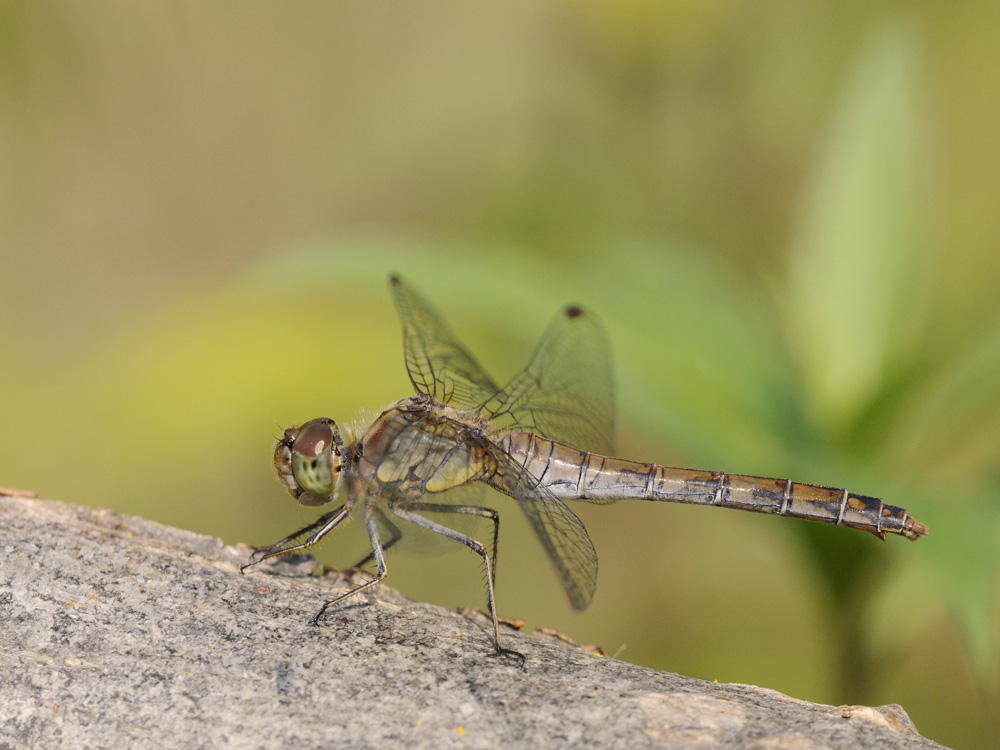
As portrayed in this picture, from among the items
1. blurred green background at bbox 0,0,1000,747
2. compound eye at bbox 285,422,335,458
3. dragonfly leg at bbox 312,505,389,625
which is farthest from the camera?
blurred green background at bbox 0,0,1000,747

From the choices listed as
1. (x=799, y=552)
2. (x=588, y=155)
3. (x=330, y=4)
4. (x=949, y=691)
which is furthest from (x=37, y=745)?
(x=330, y=4)

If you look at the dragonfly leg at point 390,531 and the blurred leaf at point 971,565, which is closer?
the blurred leaf at point 971,565

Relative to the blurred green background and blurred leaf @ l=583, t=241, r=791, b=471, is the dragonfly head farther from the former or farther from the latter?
blurred leaf @ l=583, t=241, r=791, b=471

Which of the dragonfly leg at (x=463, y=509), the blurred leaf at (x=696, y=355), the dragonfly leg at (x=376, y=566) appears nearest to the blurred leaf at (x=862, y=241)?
the blurred leaf at (x=696, y=355)

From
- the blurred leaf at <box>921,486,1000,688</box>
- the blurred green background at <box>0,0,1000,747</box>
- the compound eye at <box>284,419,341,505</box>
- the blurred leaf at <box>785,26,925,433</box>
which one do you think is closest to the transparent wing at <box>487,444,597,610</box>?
the compound eye at <box>284,419,341,505</box>

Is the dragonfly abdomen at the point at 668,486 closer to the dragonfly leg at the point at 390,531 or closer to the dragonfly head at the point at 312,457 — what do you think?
the dragonfly leg at the point at 390,531

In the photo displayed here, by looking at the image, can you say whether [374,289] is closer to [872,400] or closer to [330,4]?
[872,400]

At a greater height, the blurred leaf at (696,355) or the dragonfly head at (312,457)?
the blurred leaf at (696,355)

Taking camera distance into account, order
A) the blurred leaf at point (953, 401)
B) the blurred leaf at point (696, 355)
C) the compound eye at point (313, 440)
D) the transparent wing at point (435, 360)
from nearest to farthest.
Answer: the compound eye at point (313, 440)
the blurred leaf at point (953, 401)
the blurred leaf at point (696, 355)
the transparent wing at point (435, 360)
